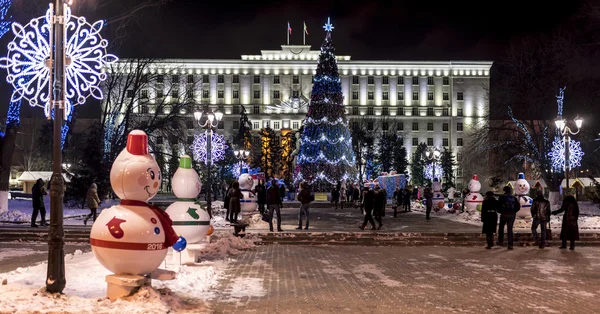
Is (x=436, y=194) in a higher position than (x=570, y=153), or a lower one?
lower

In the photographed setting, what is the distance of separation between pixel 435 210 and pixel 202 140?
45.5ft

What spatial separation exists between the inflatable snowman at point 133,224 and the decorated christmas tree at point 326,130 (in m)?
42.2

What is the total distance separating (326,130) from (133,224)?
42.8 m

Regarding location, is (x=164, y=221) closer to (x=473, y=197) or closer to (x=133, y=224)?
(x=133, y=224)

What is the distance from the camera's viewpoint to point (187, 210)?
12.5 m

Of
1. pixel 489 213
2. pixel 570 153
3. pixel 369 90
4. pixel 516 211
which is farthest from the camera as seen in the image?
pixel 369 90

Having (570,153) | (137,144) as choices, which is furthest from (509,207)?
(570,153)

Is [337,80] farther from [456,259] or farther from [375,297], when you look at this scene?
[375,297]

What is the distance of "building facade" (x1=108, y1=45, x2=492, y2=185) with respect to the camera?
11519cm

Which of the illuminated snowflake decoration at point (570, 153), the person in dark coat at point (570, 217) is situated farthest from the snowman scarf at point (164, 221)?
the illuminated snowflake decoration at point (570, 153)

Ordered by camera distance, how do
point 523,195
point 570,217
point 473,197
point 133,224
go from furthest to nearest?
point 473,197 < point 523,195 < point 570,217 < point 133,224

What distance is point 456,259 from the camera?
48.0ft

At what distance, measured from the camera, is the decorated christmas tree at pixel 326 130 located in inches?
1986

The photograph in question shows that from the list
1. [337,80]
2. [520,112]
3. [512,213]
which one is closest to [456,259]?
[512,213]
